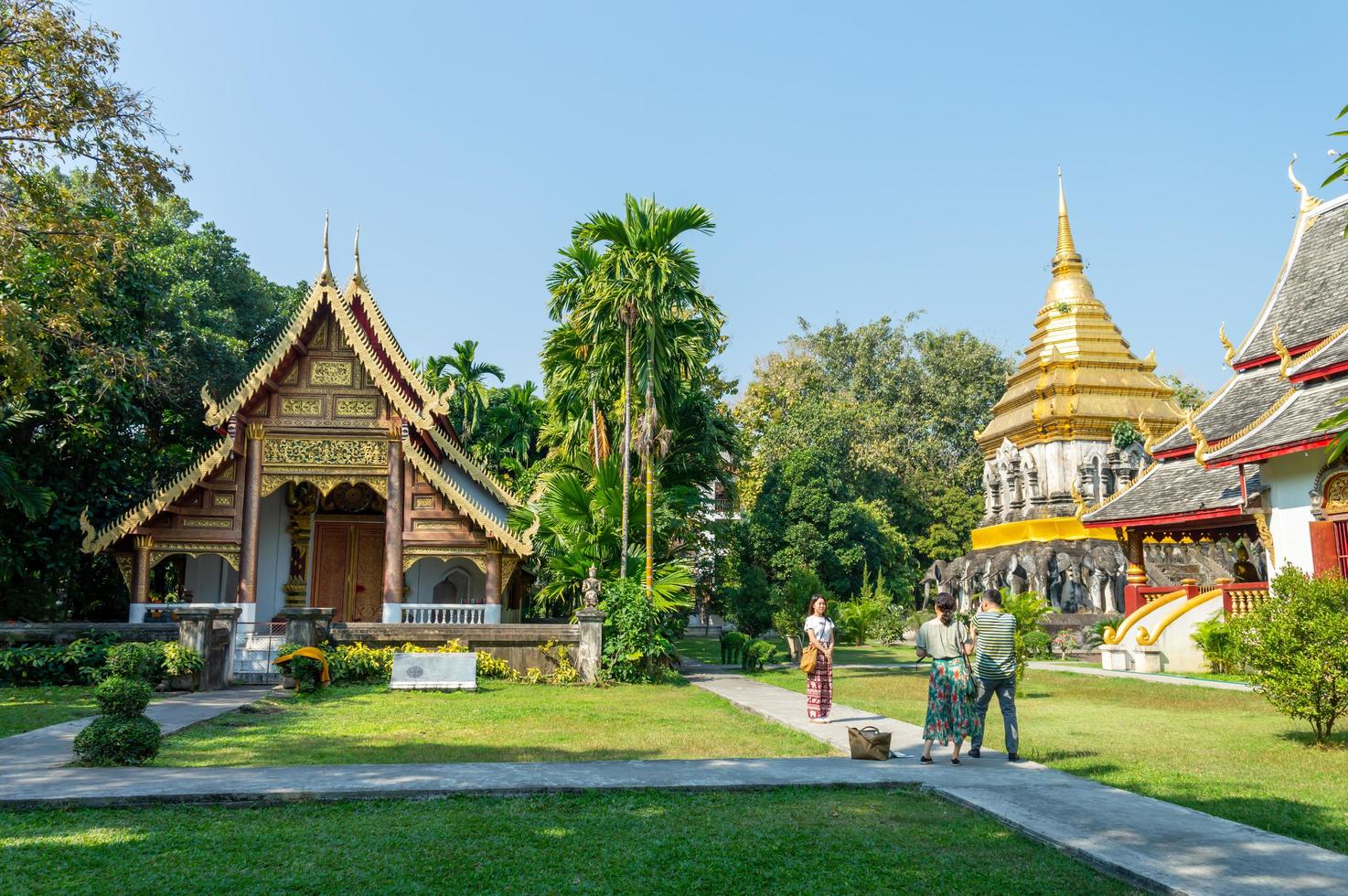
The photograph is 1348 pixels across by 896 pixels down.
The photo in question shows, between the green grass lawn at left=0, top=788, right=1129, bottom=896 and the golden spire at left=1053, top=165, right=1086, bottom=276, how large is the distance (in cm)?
3258

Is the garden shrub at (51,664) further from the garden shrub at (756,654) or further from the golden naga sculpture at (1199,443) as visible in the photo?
the golden naga sculpture at (1199,443)

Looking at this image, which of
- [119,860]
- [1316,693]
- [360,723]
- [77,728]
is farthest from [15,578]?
[1316,693]

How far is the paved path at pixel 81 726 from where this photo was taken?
788 cm

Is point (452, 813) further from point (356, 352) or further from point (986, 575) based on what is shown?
point (986, 575)

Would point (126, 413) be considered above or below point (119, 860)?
above

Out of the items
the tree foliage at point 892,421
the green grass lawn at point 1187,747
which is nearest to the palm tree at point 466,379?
the tree foliage at point 892,421

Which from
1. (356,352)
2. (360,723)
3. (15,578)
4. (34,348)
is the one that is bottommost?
(360,723)

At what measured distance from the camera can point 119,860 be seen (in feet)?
16.2

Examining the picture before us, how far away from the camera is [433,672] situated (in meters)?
14.4

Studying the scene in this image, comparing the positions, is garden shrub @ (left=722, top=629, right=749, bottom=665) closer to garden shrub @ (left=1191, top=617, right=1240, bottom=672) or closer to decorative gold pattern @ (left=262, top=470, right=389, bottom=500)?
decorative gold pattern @ (left=262, top=470, right=389, bottom=500)

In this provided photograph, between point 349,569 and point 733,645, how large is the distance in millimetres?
9006

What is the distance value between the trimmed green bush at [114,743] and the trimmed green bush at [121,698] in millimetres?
70

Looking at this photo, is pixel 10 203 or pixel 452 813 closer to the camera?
pixel 452 813

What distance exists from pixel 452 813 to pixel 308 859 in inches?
46.0
